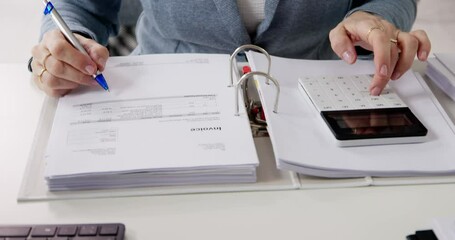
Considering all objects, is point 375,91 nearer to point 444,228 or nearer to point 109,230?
point 444,228

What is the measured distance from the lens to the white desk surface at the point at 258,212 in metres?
0.52

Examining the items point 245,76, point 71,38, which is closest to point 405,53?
point 245,76

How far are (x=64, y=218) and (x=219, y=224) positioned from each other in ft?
0.59

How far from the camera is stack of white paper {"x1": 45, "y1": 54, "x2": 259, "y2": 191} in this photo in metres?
0.56

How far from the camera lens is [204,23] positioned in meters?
0.91

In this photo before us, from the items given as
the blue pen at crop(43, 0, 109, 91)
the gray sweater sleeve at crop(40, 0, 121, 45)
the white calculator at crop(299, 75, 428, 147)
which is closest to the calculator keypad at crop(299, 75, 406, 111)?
the white calculator at crop(299, 75, 428, 147)

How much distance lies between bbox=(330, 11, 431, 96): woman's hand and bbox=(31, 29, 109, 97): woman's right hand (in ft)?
1.28

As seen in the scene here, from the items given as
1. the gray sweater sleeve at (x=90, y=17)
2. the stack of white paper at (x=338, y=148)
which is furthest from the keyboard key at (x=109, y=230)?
the gray sweater sleeve at (x=90, y=17)

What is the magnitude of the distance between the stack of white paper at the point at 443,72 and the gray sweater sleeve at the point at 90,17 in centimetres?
62

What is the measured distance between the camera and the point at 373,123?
62cm

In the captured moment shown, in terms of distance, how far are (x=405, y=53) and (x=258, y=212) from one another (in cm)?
37

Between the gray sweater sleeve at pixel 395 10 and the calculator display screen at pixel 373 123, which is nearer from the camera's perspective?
the calculator display screen at pixel 373 123

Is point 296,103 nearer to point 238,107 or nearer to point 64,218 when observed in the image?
point 238,107

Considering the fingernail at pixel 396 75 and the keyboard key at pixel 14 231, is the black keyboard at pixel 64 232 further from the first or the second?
the fingernail at pixel 396 75
